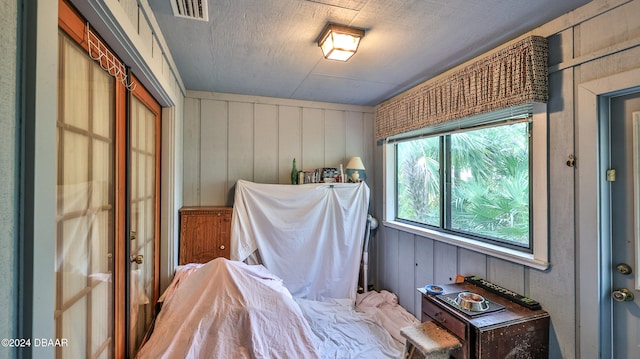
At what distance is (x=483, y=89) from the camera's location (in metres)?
2.01

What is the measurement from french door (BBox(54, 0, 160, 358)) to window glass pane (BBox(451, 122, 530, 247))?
8.04ft

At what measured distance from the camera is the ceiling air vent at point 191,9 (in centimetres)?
148

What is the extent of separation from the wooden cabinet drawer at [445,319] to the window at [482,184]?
1.91 ft

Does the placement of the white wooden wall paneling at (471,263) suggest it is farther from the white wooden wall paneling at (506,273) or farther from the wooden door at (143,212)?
the wooden door at (143,212)

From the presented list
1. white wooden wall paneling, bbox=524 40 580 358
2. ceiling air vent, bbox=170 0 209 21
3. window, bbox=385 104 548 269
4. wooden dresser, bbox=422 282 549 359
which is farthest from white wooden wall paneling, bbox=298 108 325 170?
white wooden wall paneling, bbox=524 40 580 358

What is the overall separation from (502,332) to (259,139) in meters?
2.76

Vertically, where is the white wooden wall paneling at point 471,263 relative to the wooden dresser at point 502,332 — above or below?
above

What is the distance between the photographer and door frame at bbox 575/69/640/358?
1463 mm

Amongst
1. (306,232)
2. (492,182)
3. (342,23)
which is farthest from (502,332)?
(342,23)

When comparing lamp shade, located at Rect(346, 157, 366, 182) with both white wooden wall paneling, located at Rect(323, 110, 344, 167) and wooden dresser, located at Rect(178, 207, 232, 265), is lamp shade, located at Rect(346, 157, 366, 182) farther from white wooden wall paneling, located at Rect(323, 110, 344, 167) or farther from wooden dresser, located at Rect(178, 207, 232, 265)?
wooden dresser, located at Rect(178, 207, 232, 265)

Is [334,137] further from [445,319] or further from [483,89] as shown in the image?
[445,319]

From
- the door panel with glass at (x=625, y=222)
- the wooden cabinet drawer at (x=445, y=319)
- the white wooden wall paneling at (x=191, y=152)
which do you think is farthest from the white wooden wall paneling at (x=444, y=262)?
the white wooden wall paneling at (x=191, y=152)

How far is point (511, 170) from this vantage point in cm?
206

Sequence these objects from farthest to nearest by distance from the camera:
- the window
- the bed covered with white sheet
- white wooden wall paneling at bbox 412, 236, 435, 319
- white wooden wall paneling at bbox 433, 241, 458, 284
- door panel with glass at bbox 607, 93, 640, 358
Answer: white wooden wall paneling at bbox 412, 236, 435, 319 → white wooden wall paneling at bbox 433, 241, 458, 284 → the window → the bed covered with white sheet → door panel with glass at bbox 607, 93, 640, 358
